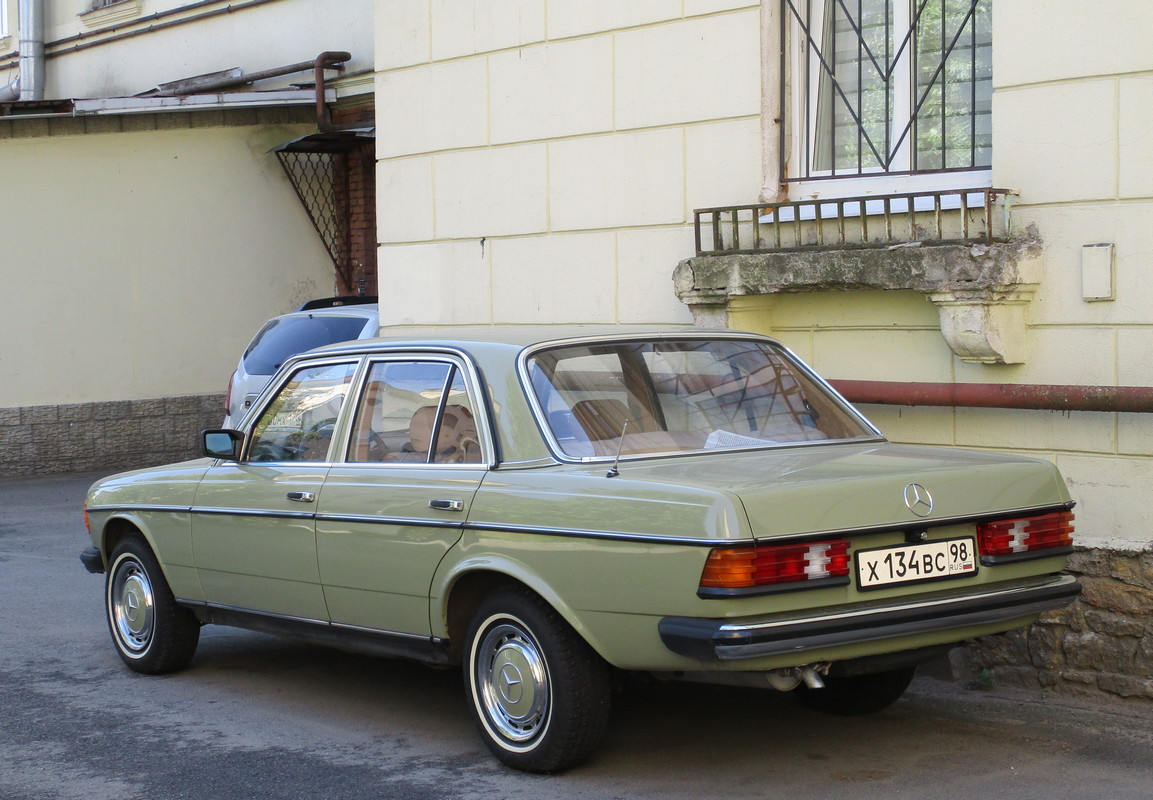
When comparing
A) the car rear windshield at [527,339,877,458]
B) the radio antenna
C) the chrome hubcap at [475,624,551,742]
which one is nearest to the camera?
the radio antenna

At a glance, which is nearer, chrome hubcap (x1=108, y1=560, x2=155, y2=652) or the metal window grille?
chrome hubcap (x1=108, y1=560, x2=155, y2=652)

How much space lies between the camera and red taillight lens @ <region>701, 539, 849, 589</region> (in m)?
4.38

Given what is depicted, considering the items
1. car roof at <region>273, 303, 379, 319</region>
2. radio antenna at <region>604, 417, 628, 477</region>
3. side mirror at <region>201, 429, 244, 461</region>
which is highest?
car roof at <region>273, 303, 379, 319</region>

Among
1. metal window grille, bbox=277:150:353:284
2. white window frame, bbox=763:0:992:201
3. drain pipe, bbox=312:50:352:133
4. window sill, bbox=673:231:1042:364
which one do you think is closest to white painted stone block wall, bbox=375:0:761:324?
white window frame, bbox=763:0:992:201

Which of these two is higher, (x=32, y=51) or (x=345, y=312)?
(x=32, y=51)

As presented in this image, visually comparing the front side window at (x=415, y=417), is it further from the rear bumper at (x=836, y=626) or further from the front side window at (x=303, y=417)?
the rear bumper at (x=836, y=626)

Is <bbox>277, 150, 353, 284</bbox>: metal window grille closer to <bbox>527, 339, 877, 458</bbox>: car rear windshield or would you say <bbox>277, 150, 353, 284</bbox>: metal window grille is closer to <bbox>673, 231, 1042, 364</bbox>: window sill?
<bbox>673, 231, 1042, 364</bbox>: window sill

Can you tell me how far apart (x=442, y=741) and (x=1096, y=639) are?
2.79m

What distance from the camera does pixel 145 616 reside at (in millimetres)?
6902

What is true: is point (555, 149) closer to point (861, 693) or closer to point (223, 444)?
point (223, 444)

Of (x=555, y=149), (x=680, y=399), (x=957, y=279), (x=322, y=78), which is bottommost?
(x=680, y=399)

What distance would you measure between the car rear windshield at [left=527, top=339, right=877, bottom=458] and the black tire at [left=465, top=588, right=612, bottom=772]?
24.0 inches

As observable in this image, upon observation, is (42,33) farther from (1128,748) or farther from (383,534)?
(1128,748)

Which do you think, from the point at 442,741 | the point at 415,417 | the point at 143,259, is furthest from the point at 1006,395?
the point at 143,259
